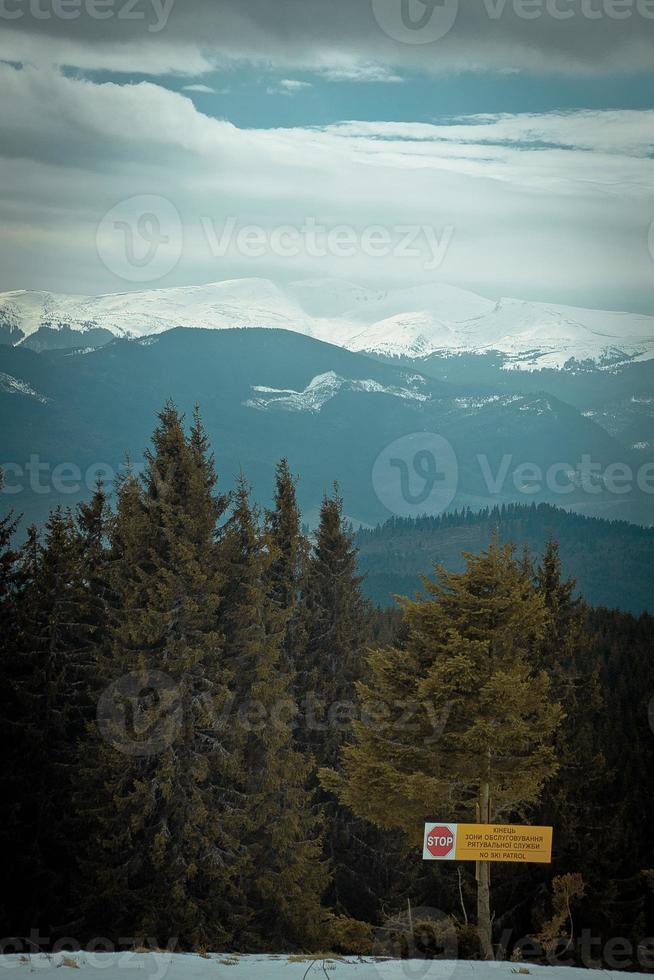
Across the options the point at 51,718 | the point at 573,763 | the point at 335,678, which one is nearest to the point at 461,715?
the point at 573,763

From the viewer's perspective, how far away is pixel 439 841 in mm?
25328

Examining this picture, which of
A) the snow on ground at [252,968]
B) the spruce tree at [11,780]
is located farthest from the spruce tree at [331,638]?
the snow on ground at [252,968]

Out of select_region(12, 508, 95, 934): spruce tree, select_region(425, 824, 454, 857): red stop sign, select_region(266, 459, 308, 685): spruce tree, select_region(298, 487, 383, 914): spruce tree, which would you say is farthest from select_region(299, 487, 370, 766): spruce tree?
select_region(425, 824, 454, 857): red stop sign

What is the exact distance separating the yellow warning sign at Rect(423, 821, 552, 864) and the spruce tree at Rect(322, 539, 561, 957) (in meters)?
0.87

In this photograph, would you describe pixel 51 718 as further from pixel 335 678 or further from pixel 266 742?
pixel 335 678

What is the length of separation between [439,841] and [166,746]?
31.3 feet

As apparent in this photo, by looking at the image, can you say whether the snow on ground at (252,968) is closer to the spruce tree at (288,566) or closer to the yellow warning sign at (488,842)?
the yellow warning sign at (488,842)

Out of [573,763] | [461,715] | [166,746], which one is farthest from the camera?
[573,763]

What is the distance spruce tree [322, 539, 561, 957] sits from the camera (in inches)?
1011

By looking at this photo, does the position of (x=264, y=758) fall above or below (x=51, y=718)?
below

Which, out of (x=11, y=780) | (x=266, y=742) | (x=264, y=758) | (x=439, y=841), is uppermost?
(x=266, y=742)

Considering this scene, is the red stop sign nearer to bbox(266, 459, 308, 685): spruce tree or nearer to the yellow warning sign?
the yellow warning sign

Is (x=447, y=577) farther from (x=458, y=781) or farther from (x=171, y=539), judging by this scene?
(x=171, y=539)

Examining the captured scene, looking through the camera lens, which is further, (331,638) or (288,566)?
(331,638)
